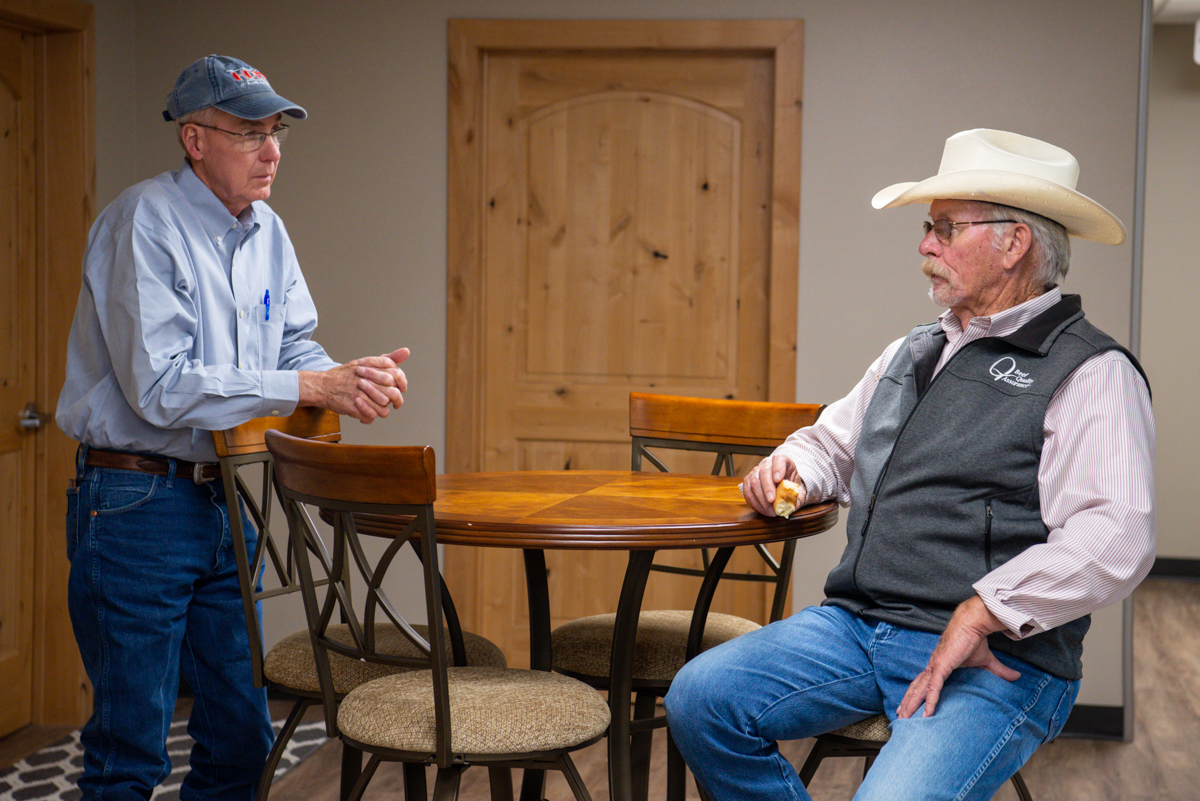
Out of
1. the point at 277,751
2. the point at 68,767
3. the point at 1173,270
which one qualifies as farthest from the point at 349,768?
the point at 1173,270

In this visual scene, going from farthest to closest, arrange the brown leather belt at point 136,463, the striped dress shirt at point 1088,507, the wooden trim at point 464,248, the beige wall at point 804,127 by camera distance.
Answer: the wooden trim at point 464,248 → the beige wall at point 804,127 → the brown leather belt at point 136,463 → the striped dress shirt at point 1088,507

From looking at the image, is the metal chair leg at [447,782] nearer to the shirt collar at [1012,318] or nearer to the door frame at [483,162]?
the shirt collar at [1012,318]

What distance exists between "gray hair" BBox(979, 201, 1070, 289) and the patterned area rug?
2.26 m

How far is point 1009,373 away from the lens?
181cm

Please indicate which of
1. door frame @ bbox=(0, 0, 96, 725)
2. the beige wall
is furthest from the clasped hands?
door frame @ bbox=(0, 0, 96, 725)

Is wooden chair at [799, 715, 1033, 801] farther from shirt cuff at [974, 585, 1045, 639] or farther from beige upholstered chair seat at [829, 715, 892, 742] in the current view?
shirt cuff at [974, 585, 1045, 639]

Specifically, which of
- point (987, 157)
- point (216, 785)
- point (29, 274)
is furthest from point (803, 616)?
point (29, 274)

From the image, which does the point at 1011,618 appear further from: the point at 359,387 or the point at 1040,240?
the point at 359,387

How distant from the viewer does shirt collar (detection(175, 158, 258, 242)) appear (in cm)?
A: 223

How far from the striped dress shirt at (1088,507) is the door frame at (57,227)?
2819 millimetres

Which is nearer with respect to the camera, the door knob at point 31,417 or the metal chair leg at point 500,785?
the metal chair leg at point 500,785

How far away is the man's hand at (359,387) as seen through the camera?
7.02 feet

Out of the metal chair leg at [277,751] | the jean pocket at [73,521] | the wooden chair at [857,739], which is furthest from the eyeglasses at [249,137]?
the wooden chair at [857,739]

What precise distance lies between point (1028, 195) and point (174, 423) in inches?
60.5
